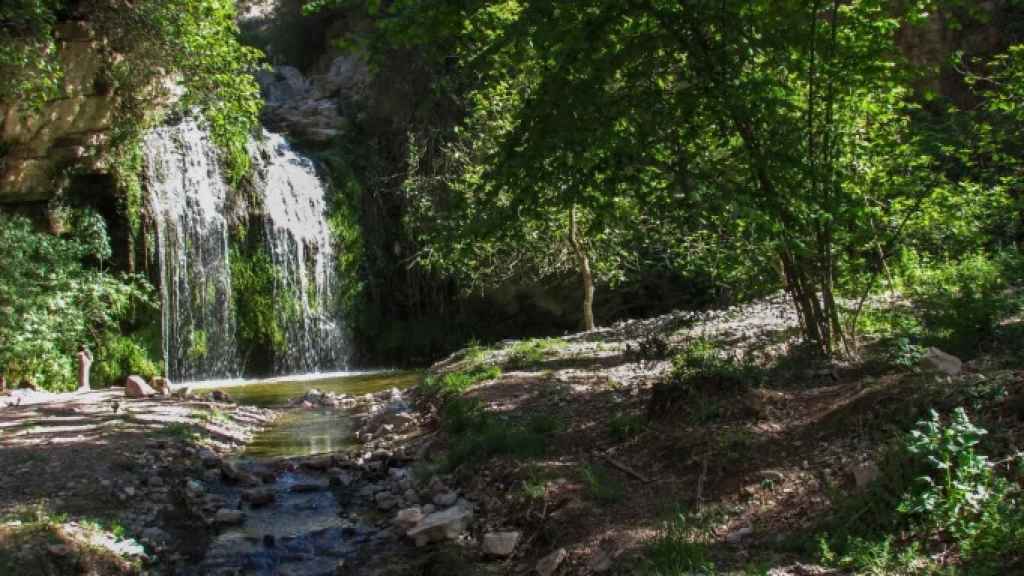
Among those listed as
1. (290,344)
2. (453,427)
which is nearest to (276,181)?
(290,344)

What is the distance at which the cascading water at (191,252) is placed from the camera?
17250mm

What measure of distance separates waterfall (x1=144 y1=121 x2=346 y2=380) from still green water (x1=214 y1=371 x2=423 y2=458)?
5.45 feet

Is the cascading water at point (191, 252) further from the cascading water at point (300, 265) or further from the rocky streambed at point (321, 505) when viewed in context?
the rocky streambed at point (321, 505)

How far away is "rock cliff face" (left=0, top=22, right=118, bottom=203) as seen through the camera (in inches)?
516

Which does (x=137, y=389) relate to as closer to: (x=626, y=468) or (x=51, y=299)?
(x=51, y=299)

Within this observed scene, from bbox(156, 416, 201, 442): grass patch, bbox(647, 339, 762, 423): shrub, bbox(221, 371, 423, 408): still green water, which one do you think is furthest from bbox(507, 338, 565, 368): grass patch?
bbox(647, 339, 762, 423): shrub

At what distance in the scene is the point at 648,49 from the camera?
5734 mm

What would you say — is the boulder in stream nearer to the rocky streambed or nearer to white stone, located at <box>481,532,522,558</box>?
the rocky streambed

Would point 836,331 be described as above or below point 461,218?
below

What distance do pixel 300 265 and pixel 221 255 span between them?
6.46 feet

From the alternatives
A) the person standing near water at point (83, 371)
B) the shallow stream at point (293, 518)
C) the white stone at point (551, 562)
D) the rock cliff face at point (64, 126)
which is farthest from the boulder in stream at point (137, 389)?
the white stone at point (551, 562)

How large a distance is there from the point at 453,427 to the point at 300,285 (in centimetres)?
1288

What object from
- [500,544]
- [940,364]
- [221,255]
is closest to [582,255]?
[221,255]

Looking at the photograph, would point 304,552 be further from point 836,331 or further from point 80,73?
point 80,73
